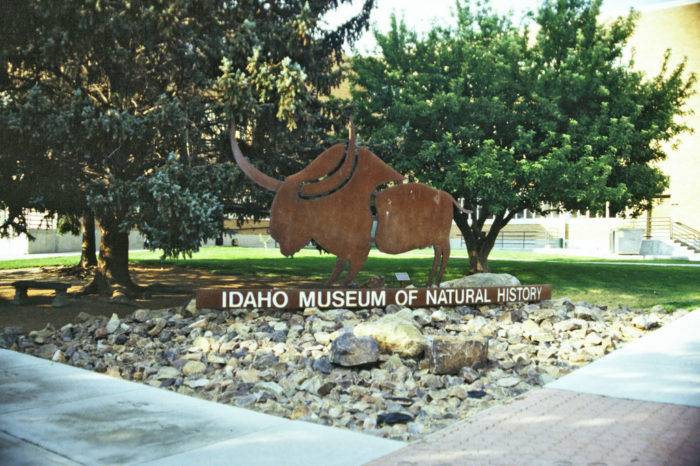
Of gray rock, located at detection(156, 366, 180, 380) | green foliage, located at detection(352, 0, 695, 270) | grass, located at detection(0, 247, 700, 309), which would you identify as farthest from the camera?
green foliage, located at detection(352, 0, 695, 270)

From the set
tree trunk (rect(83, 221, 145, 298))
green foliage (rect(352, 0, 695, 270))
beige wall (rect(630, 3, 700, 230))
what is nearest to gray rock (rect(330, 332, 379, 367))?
tree trunk (rect(83, 221, 145, 298))

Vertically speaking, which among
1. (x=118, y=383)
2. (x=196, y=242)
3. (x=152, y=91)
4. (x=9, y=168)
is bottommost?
(x=118, y=383)

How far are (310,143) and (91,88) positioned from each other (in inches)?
202

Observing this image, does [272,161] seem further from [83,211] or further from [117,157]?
[83,211]

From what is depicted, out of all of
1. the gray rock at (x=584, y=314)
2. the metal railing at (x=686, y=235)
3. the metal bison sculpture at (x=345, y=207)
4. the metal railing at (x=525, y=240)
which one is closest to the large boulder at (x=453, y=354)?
the metal bison sculpture at (x=345, y=207)

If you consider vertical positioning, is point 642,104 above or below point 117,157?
above

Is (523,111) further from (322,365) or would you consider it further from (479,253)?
(322,365)

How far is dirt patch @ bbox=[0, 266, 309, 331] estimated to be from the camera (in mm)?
11984

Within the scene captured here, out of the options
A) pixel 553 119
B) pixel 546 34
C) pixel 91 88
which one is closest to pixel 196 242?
pixel 91 88

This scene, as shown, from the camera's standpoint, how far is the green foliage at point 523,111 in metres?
17.9

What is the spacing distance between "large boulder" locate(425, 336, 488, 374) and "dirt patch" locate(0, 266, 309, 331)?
704cm

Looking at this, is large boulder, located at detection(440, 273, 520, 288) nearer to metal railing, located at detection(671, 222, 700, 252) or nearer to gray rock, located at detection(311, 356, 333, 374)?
gray rock, located at detection(311, 356, 333, 374)

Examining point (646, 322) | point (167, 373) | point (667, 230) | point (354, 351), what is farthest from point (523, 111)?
point (667, 230)

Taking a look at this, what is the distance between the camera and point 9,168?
1270cm
